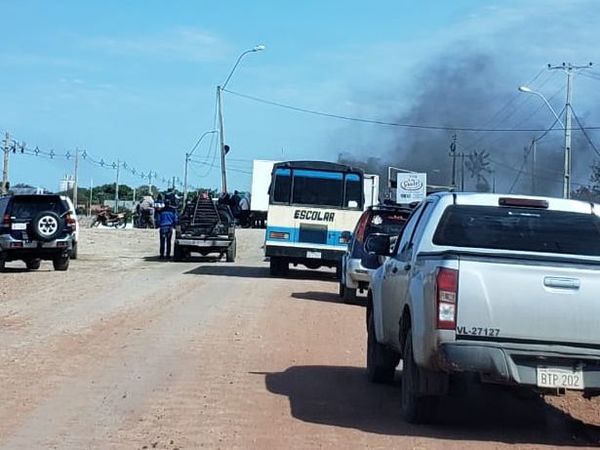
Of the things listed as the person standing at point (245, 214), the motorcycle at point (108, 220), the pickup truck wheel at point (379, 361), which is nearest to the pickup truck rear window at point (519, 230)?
the pickup truck wheel at point (379, 361)

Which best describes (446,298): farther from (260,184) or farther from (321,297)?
(260,184)

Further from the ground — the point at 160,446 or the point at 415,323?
the point at 415,323

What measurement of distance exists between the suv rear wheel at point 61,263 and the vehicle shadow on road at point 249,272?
122 inches

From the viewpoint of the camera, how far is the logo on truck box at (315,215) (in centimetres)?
2572

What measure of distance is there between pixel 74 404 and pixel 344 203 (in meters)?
16.9

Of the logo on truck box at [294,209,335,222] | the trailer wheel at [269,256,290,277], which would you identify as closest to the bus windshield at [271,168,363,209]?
the logo on truck box at [294,209,335,222]

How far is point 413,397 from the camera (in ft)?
28.0

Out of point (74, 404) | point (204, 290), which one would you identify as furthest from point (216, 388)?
point (204, 290)

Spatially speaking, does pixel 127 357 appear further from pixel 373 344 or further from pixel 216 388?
pixel 373 344

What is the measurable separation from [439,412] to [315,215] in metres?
16.5

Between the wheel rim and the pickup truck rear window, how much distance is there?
17.9 m

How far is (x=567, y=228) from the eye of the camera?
28.5 feet

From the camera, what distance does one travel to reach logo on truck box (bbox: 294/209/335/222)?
25.7m

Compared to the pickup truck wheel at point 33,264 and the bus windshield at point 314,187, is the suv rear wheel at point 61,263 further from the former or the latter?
the bus windshield at point 314,187
